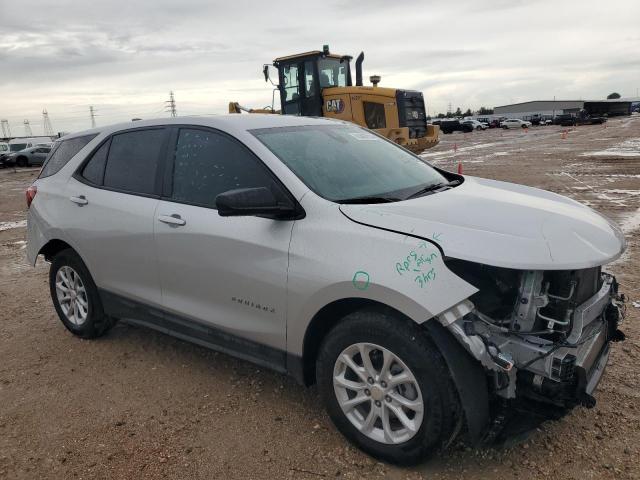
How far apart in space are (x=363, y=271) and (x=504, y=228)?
72 centimetres

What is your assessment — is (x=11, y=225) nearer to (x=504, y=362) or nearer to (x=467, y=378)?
(x=467, y=378)

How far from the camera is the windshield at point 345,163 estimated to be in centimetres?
322

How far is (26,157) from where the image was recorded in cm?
3134

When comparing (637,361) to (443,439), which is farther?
(637,361)

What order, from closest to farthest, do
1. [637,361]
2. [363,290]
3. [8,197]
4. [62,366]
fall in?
1. [363,290]
2. [637,361]
3. [62,366]
4. [8,197]

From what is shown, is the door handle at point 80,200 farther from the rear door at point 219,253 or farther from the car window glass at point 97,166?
the rear door at point 219,253

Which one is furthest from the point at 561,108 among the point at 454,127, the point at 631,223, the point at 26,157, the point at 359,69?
the point at 631,223

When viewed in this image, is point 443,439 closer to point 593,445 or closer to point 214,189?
point 593,445

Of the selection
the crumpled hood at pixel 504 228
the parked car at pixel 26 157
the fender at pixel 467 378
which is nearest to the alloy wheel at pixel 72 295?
the crumpled hood at pixel 504 228

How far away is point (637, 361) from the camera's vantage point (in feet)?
12.5

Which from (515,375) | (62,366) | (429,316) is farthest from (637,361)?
(62,366)

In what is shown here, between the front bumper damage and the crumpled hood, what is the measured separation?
0.19 meters

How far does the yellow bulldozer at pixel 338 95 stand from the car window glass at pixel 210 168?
1079cm

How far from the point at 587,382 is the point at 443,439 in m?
0.74
